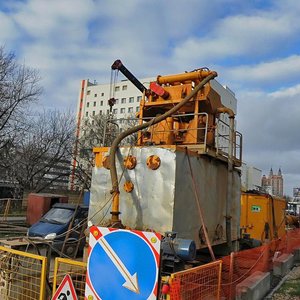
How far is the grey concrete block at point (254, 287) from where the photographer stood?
7969 millimetres

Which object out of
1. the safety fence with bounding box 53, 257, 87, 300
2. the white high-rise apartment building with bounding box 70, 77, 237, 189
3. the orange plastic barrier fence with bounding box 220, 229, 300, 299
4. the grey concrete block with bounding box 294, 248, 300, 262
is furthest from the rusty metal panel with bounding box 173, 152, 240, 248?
the white high-rise apartment building with bounding box 70, 77, 237, 189

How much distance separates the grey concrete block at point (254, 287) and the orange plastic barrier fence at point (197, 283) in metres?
1.47

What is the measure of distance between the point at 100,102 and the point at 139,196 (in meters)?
105

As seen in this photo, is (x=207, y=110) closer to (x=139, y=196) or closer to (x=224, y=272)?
(x=139, y=196)

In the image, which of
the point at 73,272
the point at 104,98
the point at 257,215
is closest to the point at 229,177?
the point at 73,272

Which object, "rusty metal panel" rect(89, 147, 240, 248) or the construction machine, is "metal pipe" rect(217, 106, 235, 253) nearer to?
the construction machine

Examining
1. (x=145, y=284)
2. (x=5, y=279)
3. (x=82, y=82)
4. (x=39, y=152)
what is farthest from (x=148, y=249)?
(x=82, y=82)

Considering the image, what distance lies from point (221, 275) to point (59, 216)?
913 centimetres

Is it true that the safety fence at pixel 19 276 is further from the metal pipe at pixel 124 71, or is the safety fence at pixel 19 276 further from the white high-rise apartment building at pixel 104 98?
the white high-rise apartment building at pixel 104 98

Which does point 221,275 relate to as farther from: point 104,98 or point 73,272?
point 104,98

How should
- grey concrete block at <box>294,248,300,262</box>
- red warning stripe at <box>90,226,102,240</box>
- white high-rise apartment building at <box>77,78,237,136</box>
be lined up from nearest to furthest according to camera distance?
red warning stripe at <box>90,226,102,240</box> < grey concrete block at <box>294,248,300,262</box> < white high-rise apartment building at <box>77,78,237,136</box>

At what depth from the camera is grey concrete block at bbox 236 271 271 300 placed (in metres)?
7.97

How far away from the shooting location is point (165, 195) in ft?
25.2

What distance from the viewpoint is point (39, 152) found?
36.9 m
